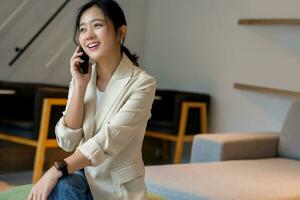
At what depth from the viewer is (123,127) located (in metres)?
1.51

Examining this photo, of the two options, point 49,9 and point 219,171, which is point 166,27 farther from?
point 219,171

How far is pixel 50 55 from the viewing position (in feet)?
14.7

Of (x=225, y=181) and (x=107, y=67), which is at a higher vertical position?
(x=107, y=67)

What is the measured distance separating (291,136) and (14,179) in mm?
2080

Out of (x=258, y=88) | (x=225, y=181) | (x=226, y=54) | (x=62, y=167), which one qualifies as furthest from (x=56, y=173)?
(x=226, y=54)

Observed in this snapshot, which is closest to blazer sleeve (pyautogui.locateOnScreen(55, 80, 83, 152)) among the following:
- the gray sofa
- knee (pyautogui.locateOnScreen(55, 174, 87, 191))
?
knee (pyautogui.locateOnScreen(55, 174, 87, 191))

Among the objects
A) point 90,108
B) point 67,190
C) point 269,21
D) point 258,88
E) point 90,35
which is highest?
point 269,21

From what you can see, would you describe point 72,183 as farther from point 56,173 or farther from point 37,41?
point 37,41

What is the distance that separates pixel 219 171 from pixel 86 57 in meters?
1.22

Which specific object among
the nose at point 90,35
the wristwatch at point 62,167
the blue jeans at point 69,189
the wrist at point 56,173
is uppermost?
the nose at point 90,35

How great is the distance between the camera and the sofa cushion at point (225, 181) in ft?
7.05

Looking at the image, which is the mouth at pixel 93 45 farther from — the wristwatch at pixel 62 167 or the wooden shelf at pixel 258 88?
the wooden shelf at pixel 258 88

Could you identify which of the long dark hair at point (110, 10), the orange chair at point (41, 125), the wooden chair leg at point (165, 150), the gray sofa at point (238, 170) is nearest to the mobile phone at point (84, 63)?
the long dark hair at point (110, 10)

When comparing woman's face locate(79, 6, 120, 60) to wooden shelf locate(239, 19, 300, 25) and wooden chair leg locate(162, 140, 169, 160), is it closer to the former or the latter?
wooden shelf locate(239, 19, 300, 25)
